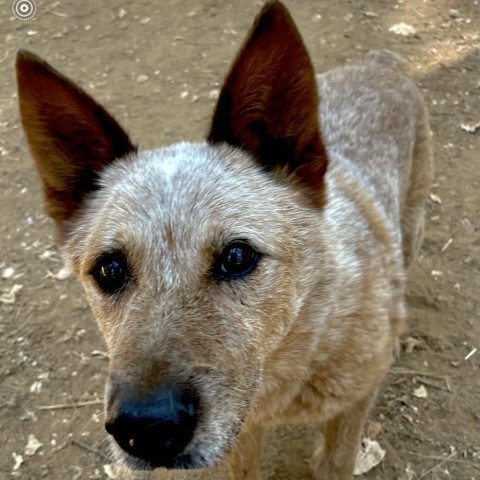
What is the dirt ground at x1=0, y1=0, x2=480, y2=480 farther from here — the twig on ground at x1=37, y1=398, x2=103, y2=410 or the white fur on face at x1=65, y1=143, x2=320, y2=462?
the white fur on face at x1=65, y1=143, x2=320, y2=462

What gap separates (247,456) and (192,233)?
1.41 meters

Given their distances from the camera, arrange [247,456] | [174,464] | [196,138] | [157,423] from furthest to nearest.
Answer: [196,138] → [247,456] → [174,464] → [157,423]

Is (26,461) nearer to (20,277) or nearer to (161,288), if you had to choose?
(20,277)

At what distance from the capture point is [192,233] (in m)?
2.46

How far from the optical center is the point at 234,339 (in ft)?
7.58

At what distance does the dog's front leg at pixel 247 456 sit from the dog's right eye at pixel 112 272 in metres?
1.06

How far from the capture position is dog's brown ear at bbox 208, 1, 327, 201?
8.18ft

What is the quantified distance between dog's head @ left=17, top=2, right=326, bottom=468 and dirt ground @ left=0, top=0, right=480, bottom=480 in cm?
154

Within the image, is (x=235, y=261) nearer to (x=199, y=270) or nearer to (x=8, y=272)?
(x=199, y=270)

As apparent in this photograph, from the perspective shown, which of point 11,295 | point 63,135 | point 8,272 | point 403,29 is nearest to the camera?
point 63,135

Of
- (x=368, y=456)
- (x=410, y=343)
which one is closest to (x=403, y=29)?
(x=410, y=343)

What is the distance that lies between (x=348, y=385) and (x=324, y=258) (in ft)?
1.98

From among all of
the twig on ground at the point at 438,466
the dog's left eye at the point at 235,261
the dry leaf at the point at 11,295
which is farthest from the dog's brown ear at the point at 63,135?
the twig on ground at the point at 438,466

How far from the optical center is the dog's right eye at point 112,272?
2.53 m
